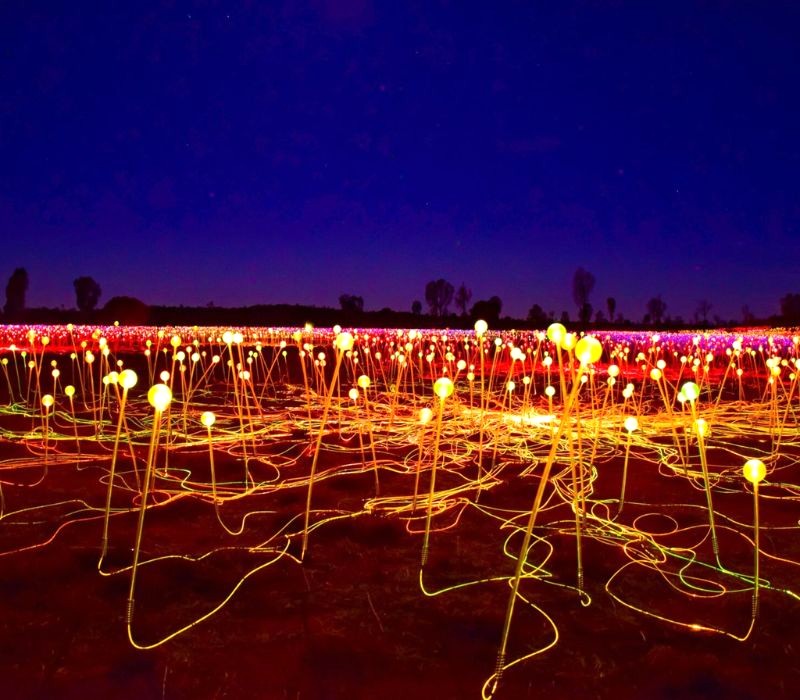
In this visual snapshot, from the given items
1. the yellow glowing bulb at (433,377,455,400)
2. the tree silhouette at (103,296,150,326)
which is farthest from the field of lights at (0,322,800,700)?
the tree silhouette at (103,296,150,326)

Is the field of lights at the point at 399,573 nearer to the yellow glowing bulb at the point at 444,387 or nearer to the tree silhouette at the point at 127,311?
the yellow glowing bulb at the point at 444,387

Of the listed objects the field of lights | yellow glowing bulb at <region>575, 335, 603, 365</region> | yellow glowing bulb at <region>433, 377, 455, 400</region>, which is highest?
yellow glowing bulb at <region>575, 335, 603, 365</region>

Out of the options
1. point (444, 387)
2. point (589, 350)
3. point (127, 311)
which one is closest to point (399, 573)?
point (444, 387)

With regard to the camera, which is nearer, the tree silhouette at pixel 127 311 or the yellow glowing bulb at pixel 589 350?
the yellow glowing bulb at pixel 589 350

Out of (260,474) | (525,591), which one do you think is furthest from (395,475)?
(525,591)

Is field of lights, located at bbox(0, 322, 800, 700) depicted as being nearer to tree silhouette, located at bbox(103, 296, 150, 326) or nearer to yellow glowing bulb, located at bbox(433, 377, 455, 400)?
yellow glowing bulb, located at bbox(433, 377, 455, 400)

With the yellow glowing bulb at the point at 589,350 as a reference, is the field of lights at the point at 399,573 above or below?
below

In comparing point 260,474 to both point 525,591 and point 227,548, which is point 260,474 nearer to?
point 227,548

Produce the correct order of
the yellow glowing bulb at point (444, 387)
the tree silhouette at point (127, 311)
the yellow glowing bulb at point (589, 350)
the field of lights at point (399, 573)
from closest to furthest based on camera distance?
1. the yellow glowing bulb at point (589, 350)
2. the field of lights at point (399, 573)
3. the yellow glowing bulb at point (444, 387)
4. the tree silhouette at point (127, 311)

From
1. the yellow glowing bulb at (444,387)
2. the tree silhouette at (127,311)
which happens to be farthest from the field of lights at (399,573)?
the tree silhouette at (127,311)

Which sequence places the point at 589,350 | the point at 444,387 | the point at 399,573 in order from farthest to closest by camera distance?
the point at 399,573
the point at 444,387
the point at 589,350

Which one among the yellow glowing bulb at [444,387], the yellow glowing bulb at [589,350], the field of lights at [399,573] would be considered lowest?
the field of lights at [399,573]

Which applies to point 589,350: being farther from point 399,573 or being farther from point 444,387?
point 399,573

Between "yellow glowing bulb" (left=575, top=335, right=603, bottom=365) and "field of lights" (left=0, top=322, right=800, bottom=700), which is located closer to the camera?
"yellow glowing bulb" (left=575, top=335, right=603, bottom=365)
